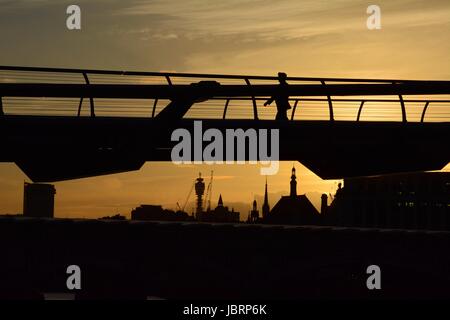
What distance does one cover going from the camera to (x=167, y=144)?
24.0 metres

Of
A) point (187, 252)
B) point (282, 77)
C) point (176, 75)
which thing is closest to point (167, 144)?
point (176, 75)

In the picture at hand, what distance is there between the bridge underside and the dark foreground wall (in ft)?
335

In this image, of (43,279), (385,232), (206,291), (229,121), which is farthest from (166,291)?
(229,121)

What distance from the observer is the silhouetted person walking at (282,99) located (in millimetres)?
21594

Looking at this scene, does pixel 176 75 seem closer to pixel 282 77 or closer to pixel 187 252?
pixel 282 77

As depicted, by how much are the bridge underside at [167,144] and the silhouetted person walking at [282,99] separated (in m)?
0.84

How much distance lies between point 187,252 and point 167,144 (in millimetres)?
111335

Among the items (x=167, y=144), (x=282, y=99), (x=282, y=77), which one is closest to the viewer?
(x=282, y=99)

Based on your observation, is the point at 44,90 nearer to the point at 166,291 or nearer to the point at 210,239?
the point at 210,239

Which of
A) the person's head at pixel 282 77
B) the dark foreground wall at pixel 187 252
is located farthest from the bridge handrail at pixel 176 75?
the dark foreground wall at pixel 187 252

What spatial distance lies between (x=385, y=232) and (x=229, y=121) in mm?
114805

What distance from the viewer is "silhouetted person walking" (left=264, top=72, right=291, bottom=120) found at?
2159 centimetres

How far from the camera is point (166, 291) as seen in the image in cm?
15388

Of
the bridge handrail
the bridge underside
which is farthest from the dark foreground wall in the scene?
the bridge handrail
